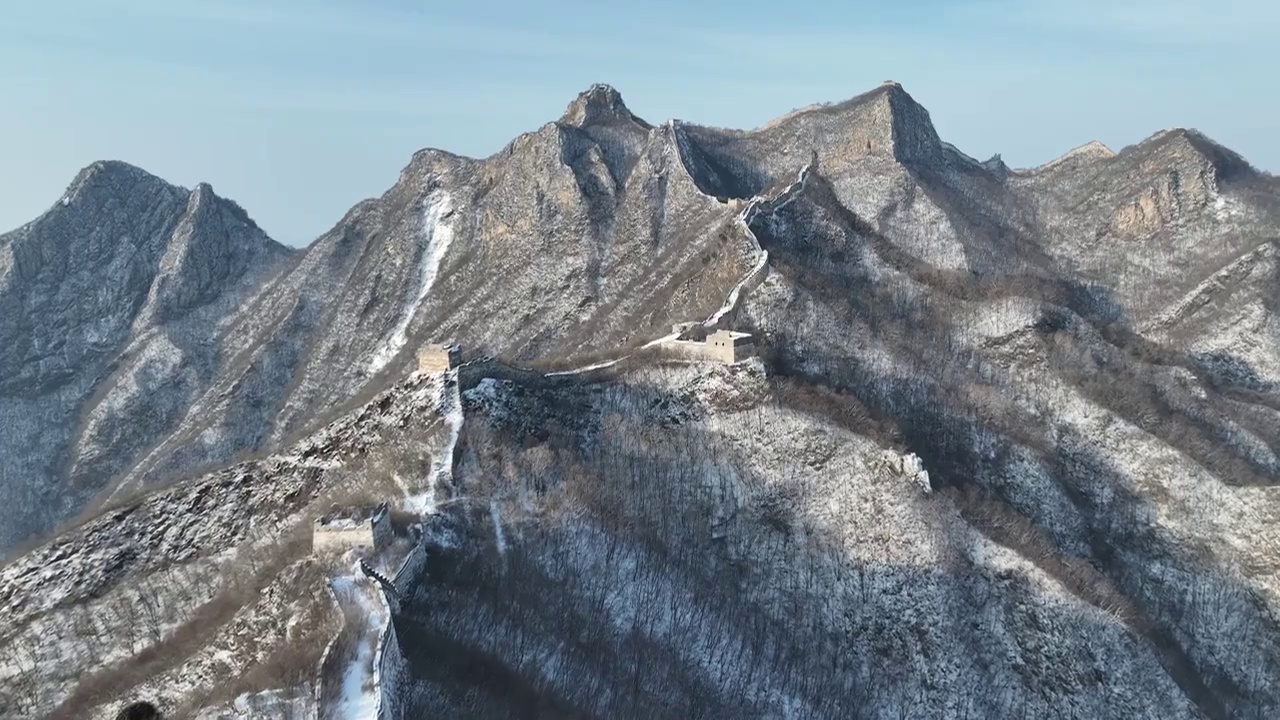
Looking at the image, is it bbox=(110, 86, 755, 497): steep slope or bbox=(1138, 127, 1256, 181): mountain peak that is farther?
bbox=(1138, 127, 1256, 181): mountain peak

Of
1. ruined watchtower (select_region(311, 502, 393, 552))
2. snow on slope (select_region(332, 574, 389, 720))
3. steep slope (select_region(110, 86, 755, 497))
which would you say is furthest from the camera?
steep slope (select_region(110, 86, 755, 497))

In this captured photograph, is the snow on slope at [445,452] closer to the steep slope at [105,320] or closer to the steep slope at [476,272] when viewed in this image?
the steep slope at [476,272]

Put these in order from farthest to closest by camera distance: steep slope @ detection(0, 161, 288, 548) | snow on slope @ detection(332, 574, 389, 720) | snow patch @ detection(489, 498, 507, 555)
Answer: steep slope @ detection(0, 161, 288, 548) → snow patch @ detection(489, 498, 507, 555) → snow on slope @ detection(332, 574, 389, 720)

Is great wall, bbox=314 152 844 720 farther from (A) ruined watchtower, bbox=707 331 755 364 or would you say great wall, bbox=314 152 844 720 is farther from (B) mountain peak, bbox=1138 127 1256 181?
(B) mountain peak, bbox=1138 127 1256 181

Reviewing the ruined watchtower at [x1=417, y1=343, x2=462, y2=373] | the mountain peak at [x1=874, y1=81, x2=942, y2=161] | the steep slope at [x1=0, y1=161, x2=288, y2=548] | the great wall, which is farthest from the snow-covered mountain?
the mountain peak at [x1=874, y1=81, x2=942, y2=161]

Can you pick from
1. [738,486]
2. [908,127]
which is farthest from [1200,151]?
[738,486]

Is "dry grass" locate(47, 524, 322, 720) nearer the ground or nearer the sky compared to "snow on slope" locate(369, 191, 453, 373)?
nearer the ground
